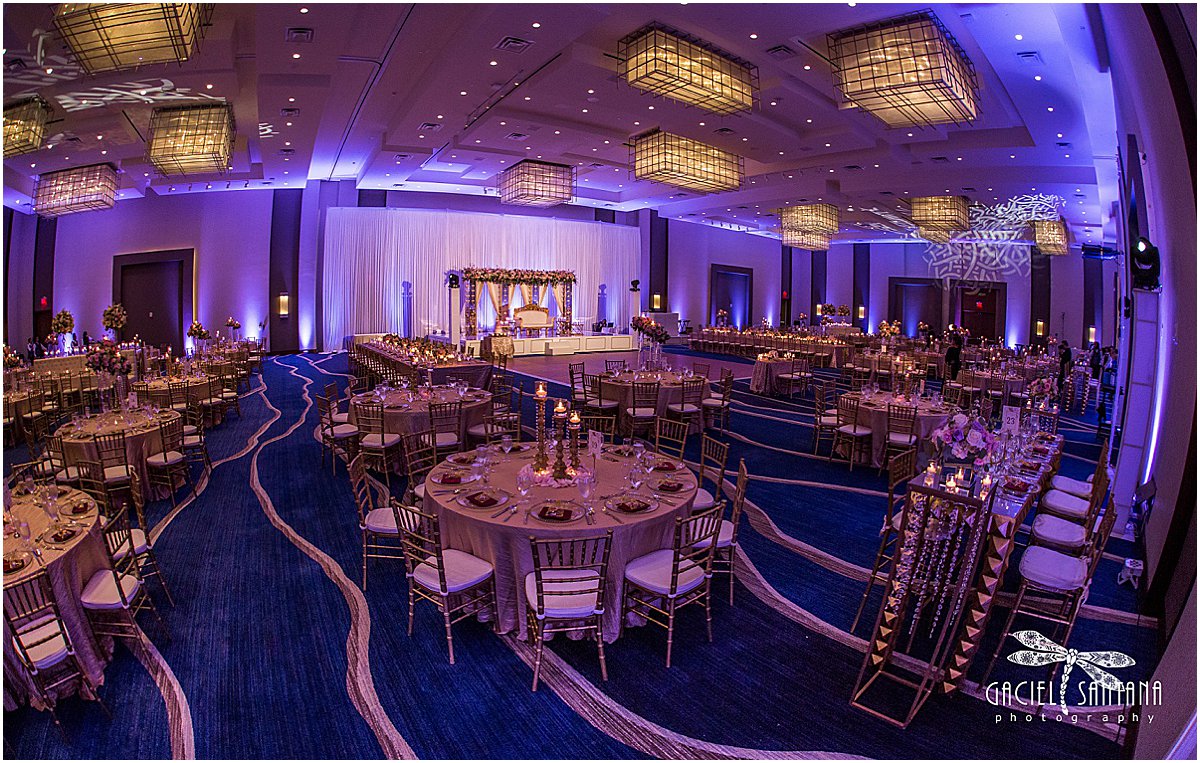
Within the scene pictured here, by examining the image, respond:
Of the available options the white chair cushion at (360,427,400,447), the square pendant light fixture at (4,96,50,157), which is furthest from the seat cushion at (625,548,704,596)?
the square pendant light fixture at (4,96,50,157)

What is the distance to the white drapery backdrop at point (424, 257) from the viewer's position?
20750mm

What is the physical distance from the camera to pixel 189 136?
9.74m

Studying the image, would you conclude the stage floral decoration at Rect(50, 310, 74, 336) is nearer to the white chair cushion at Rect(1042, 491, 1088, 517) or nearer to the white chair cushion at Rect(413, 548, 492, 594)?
the white chair cushion at Rect(413, 548, 492, 594)

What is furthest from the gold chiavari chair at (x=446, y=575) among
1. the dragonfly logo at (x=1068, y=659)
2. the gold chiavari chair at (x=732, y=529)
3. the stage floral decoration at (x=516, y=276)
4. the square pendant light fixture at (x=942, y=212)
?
the stage floral decoration at (x=516, y=276)

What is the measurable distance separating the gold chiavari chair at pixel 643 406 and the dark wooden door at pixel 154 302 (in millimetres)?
17223

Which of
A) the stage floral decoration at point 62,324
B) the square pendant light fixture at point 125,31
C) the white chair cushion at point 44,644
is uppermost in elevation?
the square pendant light fixture at point 125,31

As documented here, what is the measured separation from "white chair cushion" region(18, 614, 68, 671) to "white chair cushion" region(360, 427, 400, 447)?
12.0 ft

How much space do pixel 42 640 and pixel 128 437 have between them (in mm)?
3914

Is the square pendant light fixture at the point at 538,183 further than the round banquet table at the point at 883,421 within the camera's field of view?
Yes

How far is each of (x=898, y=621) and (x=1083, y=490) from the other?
3.17m

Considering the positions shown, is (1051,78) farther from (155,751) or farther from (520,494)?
(155,751)

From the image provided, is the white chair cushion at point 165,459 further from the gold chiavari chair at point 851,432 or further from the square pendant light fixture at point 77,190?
the square pendant light fixture at point 77,190

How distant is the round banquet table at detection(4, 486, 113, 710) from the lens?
322 centimetres

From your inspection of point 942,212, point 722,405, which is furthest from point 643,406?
point 942,212
